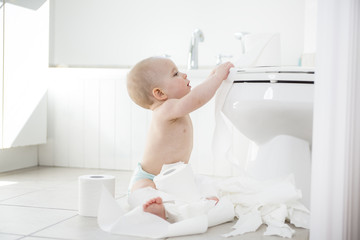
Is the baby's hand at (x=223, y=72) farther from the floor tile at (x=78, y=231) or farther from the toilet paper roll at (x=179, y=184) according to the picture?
the floor tile at (x=78, y=231)

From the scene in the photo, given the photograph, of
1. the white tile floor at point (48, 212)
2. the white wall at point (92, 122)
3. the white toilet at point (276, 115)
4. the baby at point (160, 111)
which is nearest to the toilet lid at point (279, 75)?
the white toilet at point (276, 115)

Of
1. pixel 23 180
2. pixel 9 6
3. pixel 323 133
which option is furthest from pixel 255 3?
pixel 323 133

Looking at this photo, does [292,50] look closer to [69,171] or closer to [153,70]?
[153,70]

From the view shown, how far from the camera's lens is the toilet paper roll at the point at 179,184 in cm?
125

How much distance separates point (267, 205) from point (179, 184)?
0.83 feet

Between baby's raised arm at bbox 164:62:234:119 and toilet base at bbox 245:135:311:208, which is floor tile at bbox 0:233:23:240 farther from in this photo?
→ toilet base at bbox 245:135:311:208

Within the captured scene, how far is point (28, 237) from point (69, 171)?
119 cm

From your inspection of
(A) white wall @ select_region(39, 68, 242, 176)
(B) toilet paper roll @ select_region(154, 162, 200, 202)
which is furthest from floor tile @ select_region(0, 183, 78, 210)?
(A) white wall @ select_region(39, 68, 242, 176)

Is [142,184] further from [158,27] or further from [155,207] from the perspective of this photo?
[158,27]

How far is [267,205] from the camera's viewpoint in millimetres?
1284

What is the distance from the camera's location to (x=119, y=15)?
8.52ft

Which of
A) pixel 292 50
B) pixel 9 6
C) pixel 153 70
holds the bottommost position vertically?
pixel 153 70

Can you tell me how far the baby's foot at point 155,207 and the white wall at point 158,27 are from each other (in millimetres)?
1350

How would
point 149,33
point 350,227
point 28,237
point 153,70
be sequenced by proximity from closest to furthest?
point 350,227 → point 28,237 → point 153,70 → point 149,33
